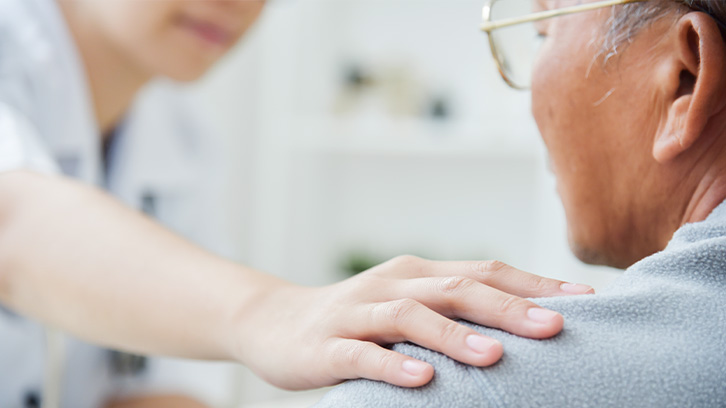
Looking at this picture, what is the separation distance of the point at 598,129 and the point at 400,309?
22 centimetres

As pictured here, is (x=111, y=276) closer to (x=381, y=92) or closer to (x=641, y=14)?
(x=641, y=14)

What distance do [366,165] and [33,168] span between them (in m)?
1.53

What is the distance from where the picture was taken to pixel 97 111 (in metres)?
1.20

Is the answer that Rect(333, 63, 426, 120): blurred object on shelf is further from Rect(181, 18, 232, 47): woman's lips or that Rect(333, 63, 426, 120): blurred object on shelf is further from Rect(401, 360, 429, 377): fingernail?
Rect(401, 360, 429, 377): fingernail

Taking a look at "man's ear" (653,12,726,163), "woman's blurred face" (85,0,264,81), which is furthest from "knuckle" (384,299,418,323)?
"woman's blurred face" (85,0,264,81)

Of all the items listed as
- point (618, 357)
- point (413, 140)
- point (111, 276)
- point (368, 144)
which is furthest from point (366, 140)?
point (618, 357)

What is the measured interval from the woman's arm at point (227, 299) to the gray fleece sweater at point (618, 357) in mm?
11

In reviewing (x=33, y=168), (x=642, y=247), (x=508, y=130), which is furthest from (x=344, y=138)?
(x=642, y=247)

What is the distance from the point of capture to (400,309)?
422mm

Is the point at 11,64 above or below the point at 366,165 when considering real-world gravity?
above

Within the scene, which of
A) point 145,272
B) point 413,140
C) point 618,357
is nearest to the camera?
point 618,357

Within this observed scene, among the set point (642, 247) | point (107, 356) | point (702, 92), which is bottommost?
point (107, 356)

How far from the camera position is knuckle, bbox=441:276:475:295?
427 millimetres

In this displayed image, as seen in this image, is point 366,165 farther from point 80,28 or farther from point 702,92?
point 702,92
